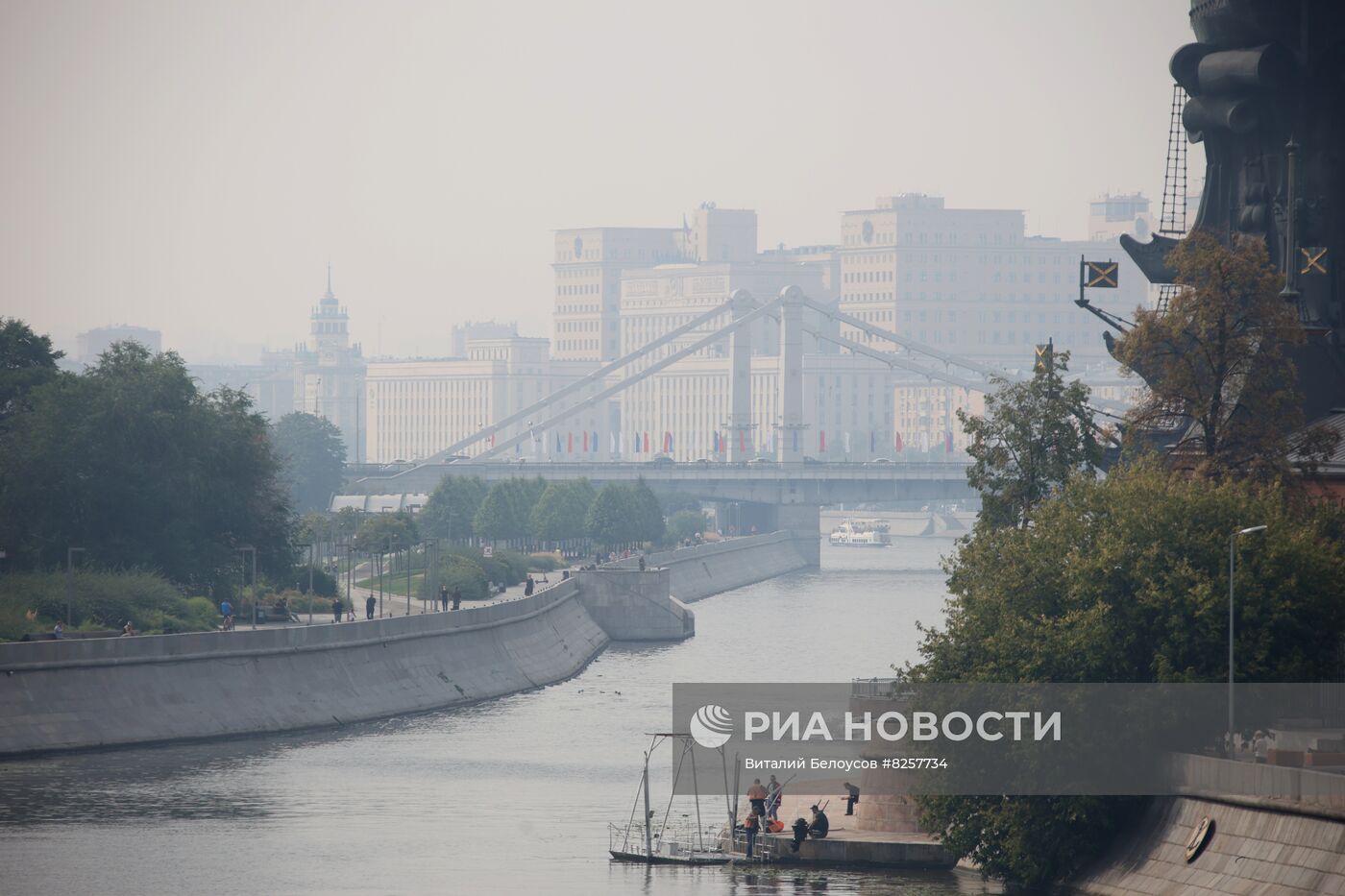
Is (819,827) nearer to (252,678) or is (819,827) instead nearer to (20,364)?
(252,678)

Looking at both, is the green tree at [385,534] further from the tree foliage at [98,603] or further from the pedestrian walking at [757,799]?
the pedestrian walking at [757,799]

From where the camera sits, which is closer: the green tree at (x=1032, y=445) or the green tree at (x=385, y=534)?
the green tree at (x=1032, y=445)

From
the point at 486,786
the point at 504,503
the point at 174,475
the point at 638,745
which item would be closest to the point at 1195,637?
the point at 486,786

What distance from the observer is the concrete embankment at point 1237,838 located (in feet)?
A: 126

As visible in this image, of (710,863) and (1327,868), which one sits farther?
(710,863)

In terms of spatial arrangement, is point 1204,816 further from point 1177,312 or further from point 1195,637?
point 1177,312

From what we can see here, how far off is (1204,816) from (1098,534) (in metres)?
8.46

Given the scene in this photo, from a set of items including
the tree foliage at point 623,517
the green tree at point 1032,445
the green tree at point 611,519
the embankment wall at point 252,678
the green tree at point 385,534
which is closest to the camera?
the green tree at point 1032,445

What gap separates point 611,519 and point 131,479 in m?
76.2

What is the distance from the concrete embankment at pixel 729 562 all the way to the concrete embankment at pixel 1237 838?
8560 centimetres

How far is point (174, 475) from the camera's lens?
92312 millimetres

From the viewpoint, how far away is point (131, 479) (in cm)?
9150

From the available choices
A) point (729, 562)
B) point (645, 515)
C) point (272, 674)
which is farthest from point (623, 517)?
point (272, 674)

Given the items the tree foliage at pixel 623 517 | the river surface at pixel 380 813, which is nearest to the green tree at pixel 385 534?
the tree foliage at pixel 623 517
